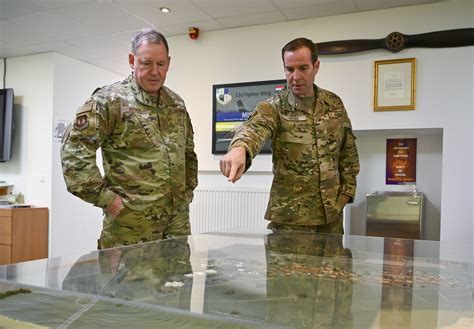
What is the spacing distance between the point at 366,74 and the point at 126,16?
6.92 ft

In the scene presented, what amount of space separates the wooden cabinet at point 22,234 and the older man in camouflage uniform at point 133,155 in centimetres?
334

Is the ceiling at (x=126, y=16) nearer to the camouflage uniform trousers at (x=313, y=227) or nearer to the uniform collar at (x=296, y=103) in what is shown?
the uniform collar at (x=296, y=103)

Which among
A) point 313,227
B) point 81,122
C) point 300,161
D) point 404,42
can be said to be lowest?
point 313,227

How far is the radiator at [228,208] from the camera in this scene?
3670 millimetres

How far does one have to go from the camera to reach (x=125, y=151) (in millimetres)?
1580

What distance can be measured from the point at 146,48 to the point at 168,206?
613 mm

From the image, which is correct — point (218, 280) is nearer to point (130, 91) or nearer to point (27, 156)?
point (130, 91)

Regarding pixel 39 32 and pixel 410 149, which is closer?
pixel 410 149

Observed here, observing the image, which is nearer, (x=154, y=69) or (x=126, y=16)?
(x=154, y=69)

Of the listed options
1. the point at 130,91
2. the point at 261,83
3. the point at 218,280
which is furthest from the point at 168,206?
the point at 261,83

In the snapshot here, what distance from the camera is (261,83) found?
3.72m

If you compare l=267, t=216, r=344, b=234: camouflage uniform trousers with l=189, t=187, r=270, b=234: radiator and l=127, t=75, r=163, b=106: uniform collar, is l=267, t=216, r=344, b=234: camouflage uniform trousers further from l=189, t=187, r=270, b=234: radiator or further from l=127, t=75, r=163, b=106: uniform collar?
l=189, t=187, r=270, b=234: radiator

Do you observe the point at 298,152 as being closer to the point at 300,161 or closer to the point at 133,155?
the point at 300,161

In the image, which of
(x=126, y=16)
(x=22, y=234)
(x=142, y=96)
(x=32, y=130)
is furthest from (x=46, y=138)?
(x=142, y=96)
